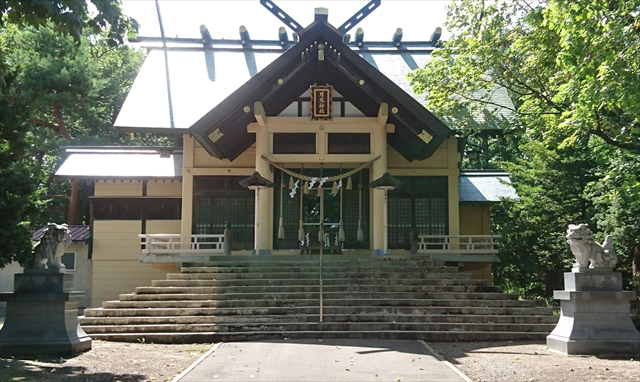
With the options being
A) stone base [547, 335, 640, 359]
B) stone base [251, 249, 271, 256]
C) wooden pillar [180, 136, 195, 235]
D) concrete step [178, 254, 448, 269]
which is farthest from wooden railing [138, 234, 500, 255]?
stone base [547, 335, 640, 359]

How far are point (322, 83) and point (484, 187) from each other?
7365mm

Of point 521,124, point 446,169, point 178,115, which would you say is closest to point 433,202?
point 446,169

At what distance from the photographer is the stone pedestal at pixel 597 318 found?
1060cm

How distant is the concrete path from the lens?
8.64m

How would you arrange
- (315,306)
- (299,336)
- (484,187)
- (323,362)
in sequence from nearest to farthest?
(323,362), (299,336), (315,306), (484,187)

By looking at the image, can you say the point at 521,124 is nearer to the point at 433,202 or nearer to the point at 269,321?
the point at 433,202

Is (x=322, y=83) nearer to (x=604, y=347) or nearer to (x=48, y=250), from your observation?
(x=48, y=250)

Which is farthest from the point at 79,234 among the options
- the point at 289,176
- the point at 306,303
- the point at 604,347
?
the point at 604,347

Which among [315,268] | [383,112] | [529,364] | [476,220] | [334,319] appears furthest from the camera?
[476,220]

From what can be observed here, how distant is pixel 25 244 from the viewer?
14281mm

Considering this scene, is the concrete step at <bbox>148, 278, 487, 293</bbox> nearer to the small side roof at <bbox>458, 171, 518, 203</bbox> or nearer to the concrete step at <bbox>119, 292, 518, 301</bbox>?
the concrete step at <bbox>119, 292, 518, 301</bbox>

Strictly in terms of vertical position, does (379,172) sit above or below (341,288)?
above

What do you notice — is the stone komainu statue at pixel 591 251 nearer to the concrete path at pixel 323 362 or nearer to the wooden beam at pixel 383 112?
the concrete path at pixel 323 362

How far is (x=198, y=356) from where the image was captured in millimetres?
10648
